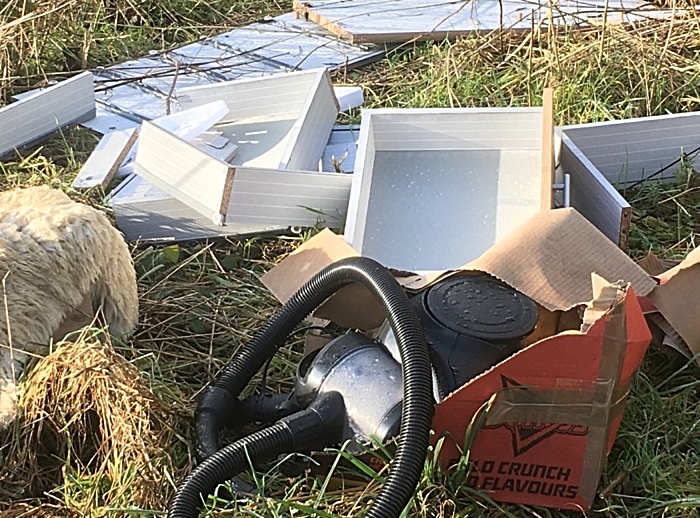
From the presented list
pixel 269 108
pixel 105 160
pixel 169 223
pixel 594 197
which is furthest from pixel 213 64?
pixel 594 197

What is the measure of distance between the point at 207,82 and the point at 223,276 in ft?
5.92

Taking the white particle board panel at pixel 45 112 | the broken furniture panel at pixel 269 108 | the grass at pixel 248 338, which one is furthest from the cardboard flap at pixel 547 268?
the white particle board panel at pixel 45 112

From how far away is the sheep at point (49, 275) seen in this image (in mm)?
1818

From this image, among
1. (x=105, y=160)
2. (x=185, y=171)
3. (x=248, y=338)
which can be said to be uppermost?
(x=185, y=171)

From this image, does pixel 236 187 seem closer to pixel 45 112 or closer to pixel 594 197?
pixel 594 197

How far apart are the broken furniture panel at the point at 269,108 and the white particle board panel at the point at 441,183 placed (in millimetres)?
346

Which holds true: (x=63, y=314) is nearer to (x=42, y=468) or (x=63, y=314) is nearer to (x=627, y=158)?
(x=42, y=468)

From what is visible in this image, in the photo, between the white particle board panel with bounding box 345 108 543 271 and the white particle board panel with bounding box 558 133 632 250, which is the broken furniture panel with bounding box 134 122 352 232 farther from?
the white particle board panel with bounding box 558 133 632 250

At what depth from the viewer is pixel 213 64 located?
169 inches

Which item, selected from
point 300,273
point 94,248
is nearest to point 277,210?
point 300,273

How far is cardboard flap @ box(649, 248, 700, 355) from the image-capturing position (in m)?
1.87

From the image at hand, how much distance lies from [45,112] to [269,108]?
90 cm

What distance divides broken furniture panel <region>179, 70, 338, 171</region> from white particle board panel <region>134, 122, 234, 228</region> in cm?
45

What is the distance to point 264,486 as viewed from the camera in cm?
160
